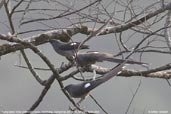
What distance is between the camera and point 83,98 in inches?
156

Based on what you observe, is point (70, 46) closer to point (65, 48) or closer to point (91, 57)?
point (65, 48)

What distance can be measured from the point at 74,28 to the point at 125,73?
0.70 m

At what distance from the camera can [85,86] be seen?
12.1 ft

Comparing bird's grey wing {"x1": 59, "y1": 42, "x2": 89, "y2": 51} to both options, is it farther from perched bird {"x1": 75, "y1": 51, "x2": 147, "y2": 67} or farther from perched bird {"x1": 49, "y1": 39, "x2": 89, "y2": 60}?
perched bird {"x1": 75, "y1": 51, "x2": 147, "y2": 67}

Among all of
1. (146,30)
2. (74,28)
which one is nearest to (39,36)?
(74,28)

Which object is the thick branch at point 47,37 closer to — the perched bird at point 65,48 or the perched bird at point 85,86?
the perched bird at point 65,48

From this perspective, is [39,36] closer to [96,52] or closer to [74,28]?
[74,28]

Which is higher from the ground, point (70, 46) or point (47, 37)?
point (70, 46)

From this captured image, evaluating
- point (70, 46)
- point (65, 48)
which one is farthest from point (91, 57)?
point (65, 48)

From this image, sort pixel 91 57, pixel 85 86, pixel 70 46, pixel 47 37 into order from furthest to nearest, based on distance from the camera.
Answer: pixel 47 37, pixel 70 46, pixel 91 57, pixel 85 86

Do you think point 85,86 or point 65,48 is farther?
point 65,48

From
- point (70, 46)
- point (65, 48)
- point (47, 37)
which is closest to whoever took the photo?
point (70, 46)

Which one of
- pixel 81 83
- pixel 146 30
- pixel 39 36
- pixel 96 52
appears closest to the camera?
pixel 81 83

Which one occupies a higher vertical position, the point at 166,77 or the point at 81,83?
the point at 81,83
